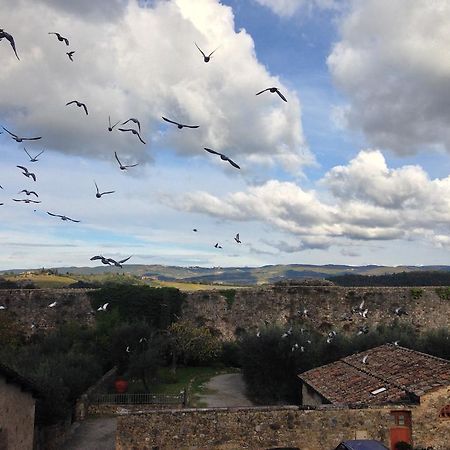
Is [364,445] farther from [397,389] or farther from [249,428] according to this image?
[397,389]

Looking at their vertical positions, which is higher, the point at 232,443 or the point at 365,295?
the point at 365,295

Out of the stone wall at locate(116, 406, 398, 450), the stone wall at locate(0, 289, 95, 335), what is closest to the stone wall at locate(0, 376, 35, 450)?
the stone wall at locate(116, 406, 398, 450)

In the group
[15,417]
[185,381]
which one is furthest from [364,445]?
[185,381]

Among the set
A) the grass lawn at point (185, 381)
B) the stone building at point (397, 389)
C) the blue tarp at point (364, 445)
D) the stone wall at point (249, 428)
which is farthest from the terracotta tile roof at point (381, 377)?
the grass lawn at point (185, 381)

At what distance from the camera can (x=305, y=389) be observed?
22.8 meters

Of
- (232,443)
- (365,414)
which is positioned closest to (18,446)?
(232,443)

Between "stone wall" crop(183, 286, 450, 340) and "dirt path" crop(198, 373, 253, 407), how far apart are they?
8542 millimetres

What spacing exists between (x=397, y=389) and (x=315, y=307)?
26822mm

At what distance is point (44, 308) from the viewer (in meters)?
43.6

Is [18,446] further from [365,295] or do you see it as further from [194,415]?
[365,295]

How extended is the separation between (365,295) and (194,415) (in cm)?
3192

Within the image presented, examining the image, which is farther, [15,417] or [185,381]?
[185,381]

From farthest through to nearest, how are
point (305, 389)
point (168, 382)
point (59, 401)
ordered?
point (168, 382)
point (305, 389)
point (59, 401)

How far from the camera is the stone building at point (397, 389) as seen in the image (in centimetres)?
1603
